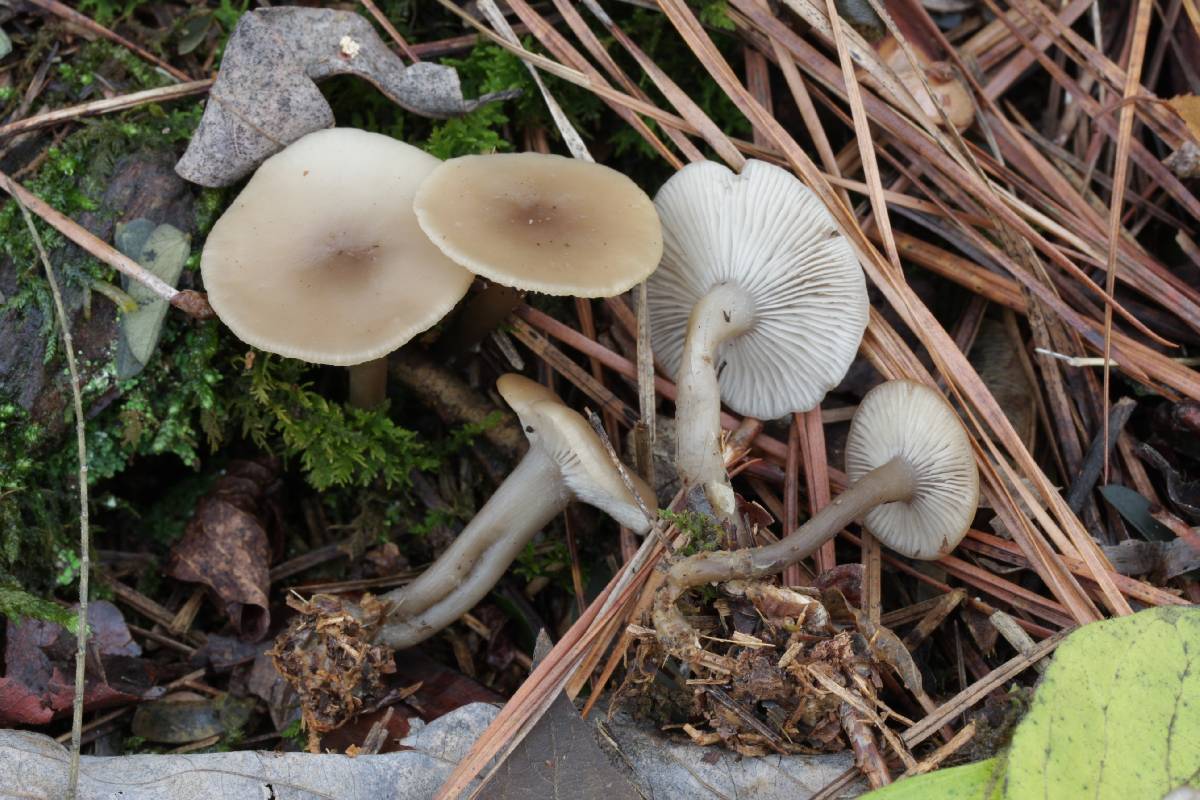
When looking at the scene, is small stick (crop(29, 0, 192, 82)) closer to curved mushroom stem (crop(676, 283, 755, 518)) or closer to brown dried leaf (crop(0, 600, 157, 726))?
brown dried leaf (crop(0, 600, 157, 726))

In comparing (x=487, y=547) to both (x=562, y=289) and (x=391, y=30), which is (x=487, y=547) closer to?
(x=562, y=289)

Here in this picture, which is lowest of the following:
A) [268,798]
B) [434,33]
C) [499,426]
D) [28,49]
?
[268,798]

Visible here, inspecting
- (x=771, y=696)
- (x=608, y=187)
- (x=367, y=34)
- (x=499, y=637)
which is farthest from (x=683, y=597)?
(x=367, y=34)

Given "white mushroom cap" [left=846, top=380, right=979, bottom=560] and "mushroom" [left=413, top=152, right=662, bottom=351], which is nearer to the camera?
"mushroom" [left=413, top=152, right=662, bottom=351]

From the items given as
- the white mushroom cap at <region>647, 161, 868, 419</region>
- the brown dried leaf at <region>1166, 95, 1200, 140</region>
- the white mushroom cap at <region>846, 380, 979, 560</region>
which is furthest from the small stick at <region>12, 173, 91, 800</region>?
the brown dried leaf at <region>1166, 95, 1200, 140</region>

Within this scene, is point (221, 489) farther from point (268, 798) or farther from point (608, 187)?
point (608, 187)

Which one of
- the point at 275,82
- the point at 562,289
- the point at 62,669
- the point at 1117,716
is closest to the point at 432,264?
the point at 562,289

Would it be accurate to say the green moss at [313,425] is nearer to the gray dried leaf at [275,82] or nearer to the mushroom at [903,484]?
the gray dried leaf at [275,82]
